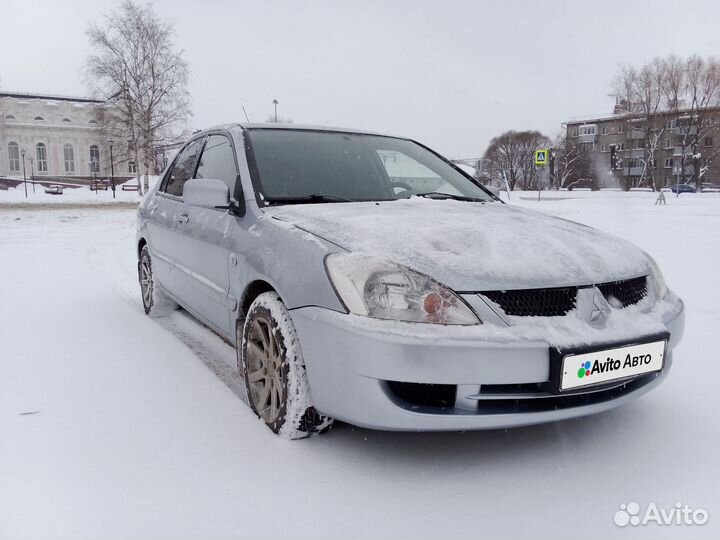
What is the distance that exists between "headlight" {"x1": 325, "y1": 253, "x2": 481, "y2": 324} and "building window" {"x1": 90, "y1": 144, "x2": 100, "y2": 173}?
7224 centimetres

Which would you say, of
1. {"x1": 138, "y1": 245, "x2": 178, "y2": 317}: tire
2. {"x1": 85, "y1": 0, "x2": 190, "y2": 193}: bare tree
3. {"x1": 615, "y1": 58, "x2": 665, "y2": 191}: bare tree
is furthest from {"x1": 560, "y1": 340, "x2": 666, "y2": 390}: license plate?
{"x1": 615, "y1": 58, "x2": 665, "y2": 191}: bare tree

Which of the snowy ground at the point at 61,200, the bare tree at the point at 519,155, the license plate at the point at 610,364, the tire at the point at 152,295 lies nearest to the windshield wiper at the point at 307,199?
the license plate at the point at 610,364

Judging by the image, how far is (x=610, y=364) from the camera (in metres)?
1.97

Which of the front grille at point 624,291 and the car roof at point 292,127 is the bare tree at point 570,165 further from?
the front grille at point 624,291

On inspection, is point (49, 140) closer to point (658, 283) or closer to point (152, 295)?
point (152, 295)

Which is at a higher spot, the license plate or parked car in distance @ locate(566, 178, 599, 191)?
parked car in distance @ locate(566, 178, 599, 191)

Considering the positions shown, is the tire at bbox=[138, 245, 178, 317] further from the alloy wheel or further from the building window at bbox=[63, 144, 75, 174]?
the building window at bbox=[63, 144, 75, 174]

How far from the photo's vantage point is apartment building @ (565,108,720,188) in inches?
1951

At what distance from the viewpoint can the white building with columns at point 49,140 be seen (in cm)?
6350

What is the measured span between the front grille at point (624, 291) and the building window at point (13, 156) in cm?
7559

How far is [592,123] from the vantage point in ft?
263

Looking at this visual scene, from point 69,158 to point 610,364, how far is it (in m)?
75.6

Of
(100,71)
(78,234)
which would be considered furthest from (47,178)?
(78,234)

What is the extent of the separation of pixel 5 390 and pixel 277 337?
5.26 feet
